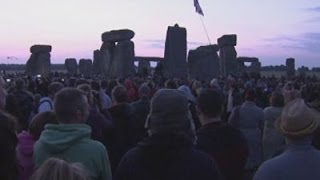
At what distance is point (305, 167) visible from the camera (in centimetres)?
450

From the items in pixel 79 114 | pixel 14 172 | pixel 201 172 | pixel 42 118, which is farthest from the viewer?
pixel 42 118

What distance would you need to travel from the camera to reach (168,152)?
431cm

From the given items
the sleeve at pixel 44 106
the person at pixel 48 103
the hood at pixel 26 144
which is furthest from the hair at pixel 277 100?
the hood at pixel 26 144

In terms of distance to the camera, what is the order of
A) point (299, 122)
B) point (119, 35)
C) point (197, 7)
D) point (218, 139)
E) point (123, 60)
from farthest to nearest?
point (119, 35) < point (123, 60) < point (197, 7) < point (218, 139) < point (299, 122)

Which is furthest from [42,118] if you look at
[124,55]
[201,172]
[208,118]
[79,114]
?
[124,55]

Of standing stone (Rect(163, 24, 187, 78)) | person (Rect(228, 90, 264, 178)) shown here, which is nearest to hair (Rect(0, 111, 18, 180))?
person (Rect(228, 90, 264, 178))

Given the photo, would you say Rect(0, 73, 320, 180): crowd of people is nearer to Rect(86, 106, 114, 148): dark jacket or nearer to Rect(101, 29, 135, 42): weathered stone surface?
Rect(86, 106, 114, 148): dark jacket

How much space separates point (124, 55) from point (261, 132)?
2139 centimetres

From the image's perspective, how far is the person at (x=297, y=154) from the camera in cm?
448

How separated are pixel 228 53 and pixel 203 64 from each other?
3.74 m

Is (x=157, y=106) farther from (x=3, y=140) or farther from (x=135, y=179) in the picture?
(x=3, y=140)

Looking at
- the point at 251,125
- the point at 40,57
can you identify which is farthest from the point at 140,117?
the point at 40,57

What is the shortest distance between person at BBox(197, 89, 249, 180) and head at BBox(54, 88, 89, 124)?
3.79 ft

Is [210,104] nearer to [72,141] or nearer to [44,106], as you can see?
[72,141]
